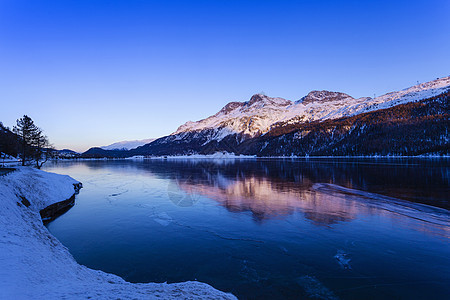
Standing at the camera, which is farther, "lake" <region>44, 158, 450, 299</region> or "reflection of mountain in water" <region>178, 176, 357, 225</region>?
"reflection of mountain in water" <region>178, 176, 357, 225</region>

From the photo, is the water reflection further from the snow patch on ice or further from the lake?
the snow patch on ice

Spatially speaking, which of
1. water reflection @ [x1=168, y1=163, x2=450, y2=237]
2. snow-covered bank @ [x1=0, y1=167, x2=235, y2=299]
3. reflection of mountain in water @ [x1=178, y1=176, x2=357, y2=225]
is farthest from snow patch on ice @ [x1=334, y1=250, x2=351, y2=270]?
snow-covered bank @ [x1=0, y1=167, x2=235, y2=299]

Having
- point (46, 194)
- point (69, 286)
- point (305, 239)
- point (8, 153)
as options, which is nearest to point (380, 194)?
point (305, 239)

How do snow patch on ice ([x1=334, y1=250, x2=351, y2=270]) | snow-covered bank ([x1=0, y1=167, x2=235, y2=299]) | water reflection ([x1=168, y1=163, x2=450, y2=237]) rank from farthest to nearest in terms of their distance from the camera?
water reflection ([x1=168, y1=163, x2=450, y2=237]), snow patch on ice ([x1=334, y1=250, x2=351, y2=270]), snow-covered bank ([x1=0, y1=167, x2=235, y2=299])

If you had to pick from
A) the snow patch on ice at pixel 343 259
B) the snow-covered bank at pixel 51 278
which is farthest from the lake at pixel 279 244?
the snow-covered bank at pixel 51 278

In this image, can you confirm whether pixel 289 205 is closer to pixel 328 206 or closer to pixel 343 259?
pixel 328 206

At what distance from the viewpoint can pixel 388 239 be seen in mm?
14094

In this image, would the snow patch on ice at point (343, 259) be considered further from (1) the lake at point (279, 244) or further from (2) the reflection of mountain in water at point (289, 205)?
(2) the reflection of mountain in water at point (289, 205)

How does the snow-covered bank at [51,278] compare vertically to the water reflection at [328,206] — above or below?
above

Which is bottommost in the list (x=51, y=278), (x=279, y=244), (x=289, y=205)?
(x=279, y=244)

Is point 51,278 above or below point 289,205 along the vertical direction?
above

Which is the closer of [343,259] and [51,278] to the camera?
[51,278]

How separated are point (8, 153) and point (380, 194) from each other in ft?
428

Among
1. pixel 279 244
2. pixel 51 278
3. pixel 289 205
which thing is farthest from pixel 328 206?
pixel 51 278
